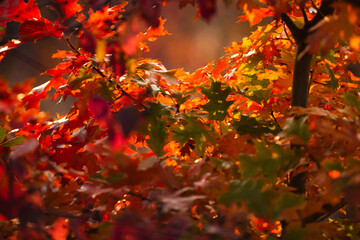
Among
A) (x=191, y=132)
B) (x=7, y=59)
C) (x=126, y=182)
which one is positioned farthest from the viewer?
(x=7, y=59)

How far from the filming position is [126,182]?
2.15 feet

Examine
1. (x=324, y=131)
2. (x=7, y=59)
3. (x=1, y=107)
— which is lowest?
(x=7, y=59)

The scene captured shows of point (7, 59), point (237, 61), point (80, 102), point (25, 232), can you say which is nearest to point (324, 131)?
point (25, 232)

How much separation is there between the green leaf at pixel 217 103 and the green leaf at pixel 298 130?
0.42 meters

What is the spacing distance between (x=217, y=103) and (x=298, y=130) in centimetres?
46

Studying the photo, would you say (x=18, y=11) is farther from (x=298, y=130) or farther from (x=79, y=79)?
(x=298, y=130)

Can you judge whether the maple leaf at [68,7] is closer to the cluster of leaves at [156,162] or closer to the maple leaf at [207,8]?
the cluster of leaves at [156,162]

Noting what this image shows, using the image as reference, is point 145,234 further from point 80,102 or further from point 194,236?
point 80,102

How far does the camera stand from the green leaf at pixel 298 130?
719mm

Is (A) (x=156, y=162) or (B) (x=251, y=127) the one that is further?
(B) (x=251, y=127)

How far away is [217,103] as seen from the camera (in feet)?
3.83

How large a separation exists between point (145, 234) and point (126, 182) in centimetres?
15

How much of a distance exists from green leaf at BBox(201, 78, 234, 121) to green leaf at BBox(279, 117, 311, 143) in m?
0.42

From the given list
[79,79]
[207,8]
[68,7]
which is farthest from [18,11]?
[207,8]
